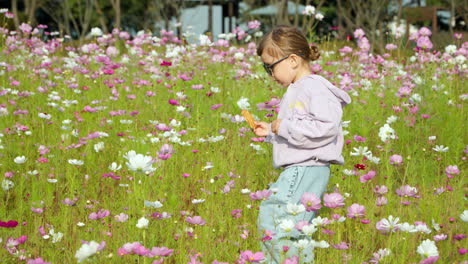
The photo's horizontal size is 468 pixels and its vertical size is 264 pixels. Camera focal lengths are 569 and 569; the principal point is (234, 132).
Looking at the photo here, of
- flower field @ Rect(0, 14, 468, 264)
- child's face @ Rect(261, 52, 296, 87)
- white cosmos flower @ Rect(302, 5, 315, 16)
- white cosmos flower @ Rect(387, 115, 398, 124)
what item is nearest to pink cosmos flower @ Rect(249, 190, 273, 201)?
flower field @ Rect(0, 14, 468, 264)

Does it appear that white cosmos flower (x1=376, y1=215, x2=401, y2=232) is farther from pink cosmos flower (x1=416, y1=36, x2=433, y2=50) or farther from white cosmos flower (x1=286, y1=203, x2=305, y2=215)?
pink cosmos flower (x1=416, y1=36, x2=433, y2=50)

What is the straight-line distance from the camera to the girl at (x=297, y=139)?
2225 mm

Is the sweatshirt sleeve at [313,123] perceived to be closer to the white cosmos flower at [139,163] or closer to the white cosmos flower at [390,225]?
the white cosmos flower at [390,225]

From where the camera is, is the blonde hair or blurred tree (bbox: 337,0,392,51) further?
blurred tree (bbox: 337,0,392,51)

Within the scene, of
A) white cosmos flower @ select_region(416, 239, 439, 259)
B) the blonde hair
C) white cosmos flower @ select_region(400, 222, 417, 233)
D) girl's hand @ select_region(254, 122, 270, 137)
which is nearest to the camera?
white cosmos flower @ select_region(416, 239, 439, 259)

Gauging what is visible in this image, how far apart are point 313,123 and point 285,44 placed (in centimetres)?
41

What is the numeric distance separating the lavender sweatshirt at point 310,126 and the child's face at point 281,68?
70mm

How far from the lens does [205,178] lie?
314 cm

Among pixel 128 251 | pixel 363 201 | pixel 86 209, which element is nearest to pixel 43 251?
pixel 86 209

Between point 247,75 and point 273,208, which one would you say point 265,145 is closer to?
point 273,208

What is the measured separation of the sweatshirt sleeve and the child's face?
180 mm

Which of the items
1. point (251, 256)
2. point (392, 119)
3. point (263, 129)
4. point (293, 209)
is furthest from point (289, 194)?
point (392, 119)

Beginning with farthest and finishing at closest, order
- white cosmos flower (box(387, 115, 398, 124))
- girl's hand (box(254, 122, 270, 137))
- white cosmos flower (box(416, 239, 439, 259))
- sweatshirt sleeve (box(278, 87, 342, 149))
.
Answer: white cosmos flower (box(387, 115, 398, 124)) < girl's hand (box(254, 122, 270, 137)) < sweatshirt sleeve (box(278, 87, 342, 149)) < white cosmos flower (box(416, 239, 439, 259))

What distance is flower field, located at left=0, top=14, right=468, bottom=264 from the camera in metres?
2.25
